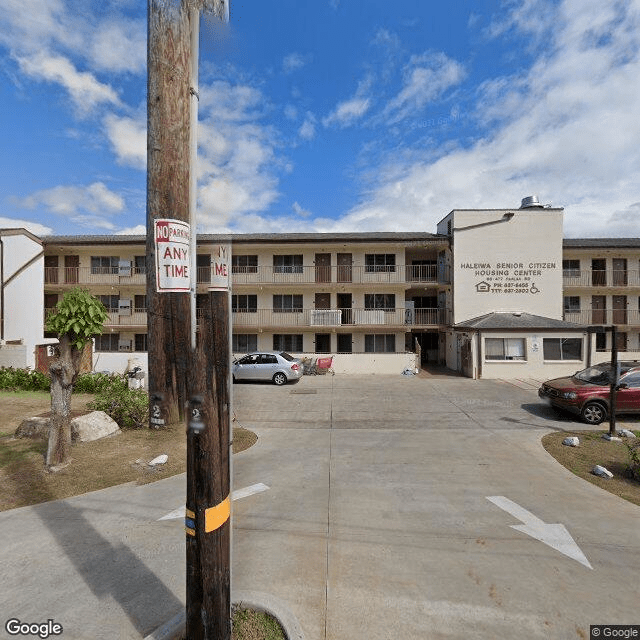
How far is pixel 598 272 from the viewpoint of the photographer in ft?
75.6

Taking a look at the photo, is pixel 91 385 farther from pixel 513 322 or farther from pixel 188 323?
pixel 513 322

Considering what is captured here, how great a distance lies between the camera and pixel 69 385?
644 cm

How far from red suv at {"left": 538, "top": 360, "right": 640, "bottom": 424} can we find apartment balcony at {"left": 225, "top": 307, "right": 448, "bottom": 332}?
1127 cm

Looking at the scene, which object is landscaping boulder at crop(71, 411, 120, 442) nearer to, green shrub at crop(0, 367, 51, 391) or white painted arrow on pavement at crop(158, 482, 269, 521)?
white painted arrow on pavement at crop(158, 482, 269, 521)

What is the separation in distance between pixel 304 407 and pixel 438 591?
8881mm

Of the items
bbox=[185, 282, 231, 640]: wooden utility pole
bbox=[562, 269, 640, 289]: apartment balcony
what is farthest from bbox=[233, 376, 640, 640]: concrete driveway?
bbox=[562, 269, 640, 289]: apartment balcony

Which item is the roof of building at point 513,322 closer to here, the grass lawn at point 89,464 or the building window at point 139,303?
the grass lawn at point 89,464

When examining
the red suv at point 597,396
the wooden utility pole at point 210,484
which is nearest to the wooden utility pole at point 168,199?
the wooden utility pole at point 210,484

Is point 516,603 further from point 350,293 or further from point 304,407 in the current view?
point 350,293

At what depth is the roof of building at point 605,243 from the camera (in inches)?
877

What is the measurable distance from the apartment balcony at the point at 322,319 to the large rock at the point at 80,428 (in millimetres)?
12981

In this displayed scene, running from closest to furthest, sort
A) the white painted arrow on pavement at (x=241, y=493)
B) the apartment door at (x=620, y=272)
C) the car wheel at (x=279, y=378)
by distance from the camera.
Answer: the white painted arrow on pavement at (x=241, y=493) → the car wheel at (x=279, y=378) → the apartment door at (x=620, y=272)

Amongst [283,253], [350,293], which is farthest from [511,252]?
[283,253]

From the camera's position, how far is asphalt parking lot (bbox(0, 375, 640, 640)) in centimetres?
303
